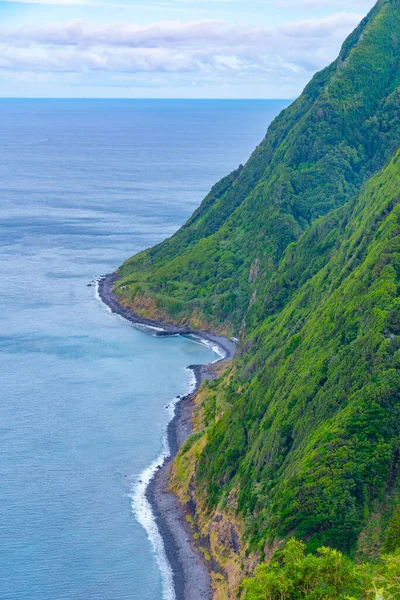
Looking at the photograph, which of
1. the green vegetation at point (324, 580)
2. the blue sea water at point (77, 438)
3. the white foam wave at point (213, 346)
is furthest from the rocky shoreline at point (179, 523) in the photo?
the green vegetation at point (324, 580)

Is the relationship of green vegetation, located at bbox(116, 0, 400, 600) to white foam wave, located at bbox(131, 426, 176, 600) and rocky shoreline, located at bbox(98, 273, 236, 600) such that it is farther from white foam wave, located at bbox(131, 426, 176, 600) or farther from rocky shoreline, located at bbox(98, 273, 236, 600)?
white foam wave, located at bbox(131, 426, 176, 600)

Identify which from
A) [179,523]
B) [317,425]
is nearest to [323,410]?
[317,425]

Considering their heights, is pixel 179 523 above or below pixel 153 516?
above

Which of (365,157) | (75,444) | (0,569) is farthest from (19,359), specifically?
(365,157)

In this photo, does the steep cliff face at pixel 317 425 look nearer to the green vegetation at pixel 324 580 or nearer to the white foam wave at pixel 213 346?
the green vegetation at pixel 324 580

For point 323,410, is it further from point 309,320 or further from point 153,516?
point 309,320

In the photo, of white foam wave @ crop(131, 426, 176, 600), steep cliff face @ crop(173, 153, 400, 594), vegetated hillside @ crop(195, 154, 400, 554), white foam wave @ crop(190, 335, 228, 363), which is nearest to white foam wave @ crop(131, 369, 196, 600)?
white foam wave @ crop(131, 426, 176, 600)
